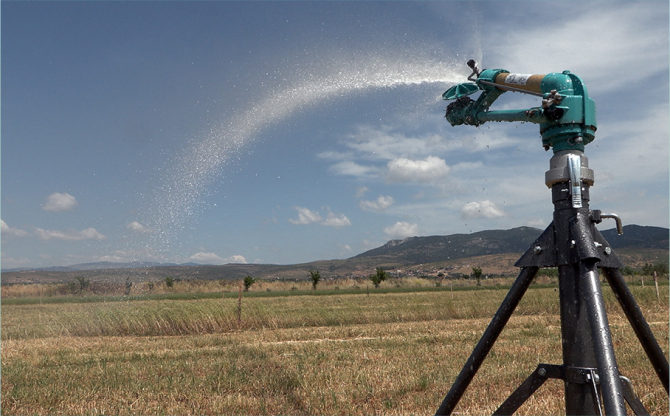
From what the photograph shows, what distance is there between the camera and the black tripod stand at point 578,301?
2615 mm

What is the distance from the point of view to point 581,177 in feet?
9.46

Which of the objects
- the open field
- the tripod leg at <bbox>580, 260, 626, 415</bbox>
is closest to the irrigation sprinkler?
the tripod leg at <bbox>580, 260, 626, 415</bbox>

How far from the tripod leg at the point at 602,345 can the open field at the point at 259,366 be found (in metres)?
3.30

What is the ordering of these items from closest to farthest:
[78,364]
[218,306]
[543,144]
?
[543,144] → [78,364] → [218,306]

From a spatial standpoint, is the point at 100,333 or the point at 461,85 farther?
the point at 100,333

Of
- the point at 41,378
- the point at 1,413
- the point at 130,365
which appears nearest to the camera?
the point at 1,413

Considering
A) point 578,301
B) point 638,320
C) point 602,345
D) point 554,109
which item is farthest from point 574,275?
point 554,109

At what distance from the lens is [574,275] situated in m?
2.77

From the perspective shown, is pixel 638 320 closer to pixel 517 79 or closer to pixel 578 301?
pixel 578 301

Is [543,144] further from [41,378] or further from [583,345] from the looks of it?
[41,378]

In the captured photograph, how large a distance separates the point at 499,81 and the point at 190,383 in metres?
5.87

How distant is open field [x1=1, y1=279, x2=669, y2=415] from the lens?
19.2ft

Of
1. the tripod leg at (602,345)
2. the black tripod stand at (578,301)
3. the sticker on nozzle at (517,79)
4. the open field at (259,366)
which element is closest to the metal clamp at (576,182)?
the black tripod stand at (578,301)

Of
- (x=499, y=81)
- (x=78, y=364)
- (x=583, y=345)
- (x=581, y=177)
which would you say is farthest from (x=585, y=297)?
(x=78, y=364)
